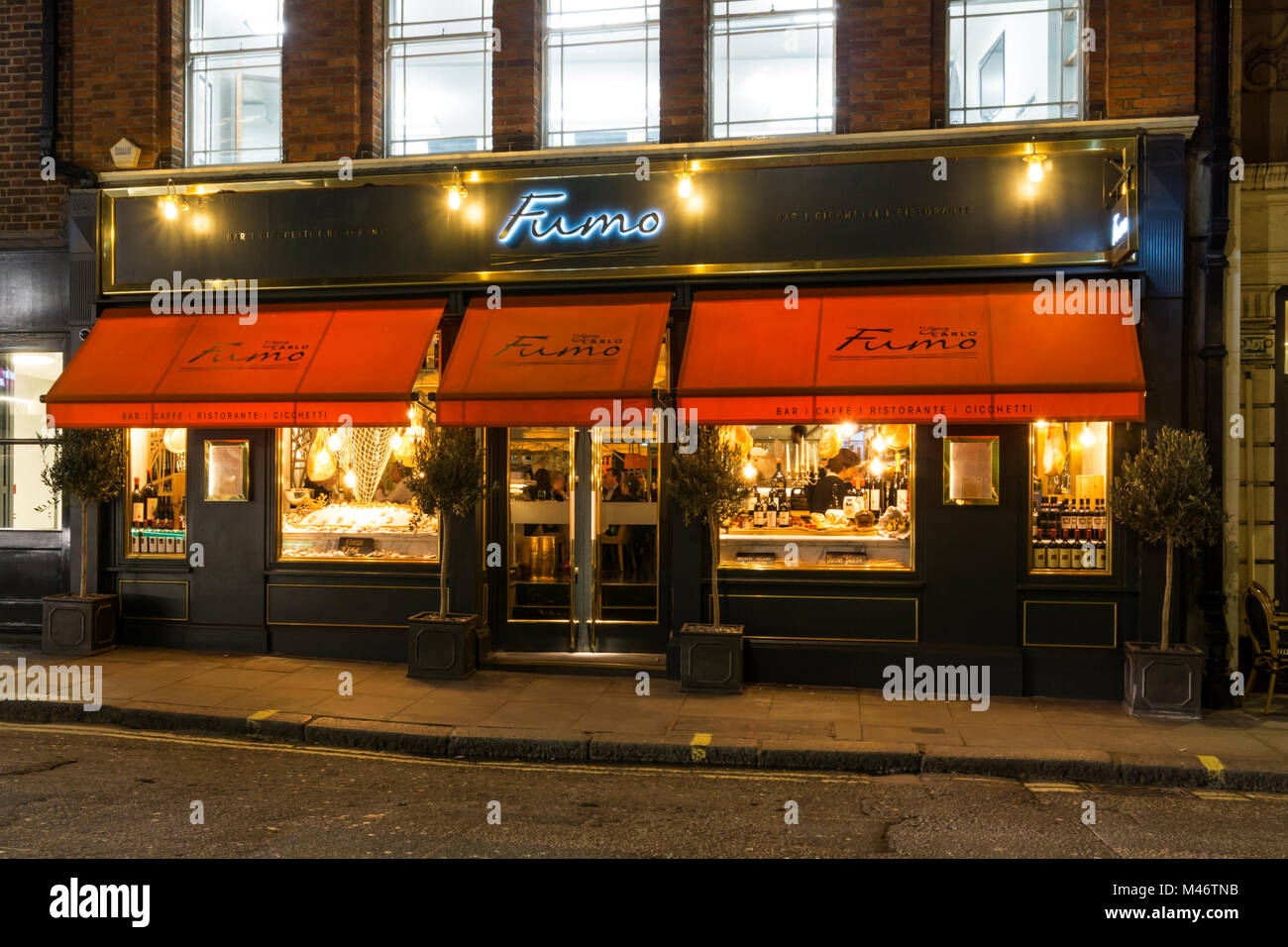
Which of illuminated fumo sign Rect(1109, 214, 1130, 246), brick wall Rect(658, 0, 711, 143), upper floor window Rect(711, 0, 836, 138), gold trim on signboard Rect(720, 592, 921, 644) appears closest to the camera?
illuminated fumo sign Rect(1109, 214, 1130, 246)

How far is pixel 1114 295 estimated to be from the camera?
9.48 meters

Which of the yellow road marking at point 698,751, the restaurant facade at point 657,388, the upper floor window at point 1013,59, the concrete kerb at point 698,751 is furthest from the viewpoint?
the upper floor window at point 1013,59

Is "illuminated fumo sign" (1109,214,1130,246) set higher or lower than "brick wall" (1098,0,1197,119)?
lower

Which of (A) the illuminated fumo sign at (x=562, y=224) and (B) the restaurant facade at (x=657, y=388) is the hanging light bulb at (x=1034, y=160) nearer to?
(B) the restaurant facade at (x=657, y=388)

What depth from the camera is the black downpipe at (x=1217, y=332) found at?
940cm

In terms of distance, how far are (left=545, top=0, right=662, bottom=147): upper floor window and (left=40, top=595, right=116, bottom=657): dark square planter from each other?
7361mm

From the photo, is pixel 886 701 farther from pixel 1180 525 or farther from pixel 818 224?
pixel 818 224

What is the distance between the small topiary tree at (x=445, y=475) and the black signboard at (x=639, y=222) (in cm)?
183

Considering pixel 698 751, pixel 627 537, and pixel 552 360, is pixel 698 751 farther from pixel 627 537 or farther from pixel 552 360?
pixel 552 360

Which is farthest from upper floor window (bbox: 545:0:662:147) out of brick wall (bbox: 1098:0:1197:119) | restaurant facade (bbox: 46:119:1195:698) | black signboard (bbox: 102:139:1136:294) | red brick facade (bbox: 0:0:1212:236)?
brick wall (bbox: 1098:0:1197:119)

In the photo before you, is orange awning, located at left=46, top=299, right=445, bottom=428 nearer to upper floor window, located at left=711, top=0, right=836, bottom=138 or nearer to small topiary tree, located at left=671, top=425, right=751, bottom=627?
small topiary tree, located at left=671, top=425, right=751, bottom=627
